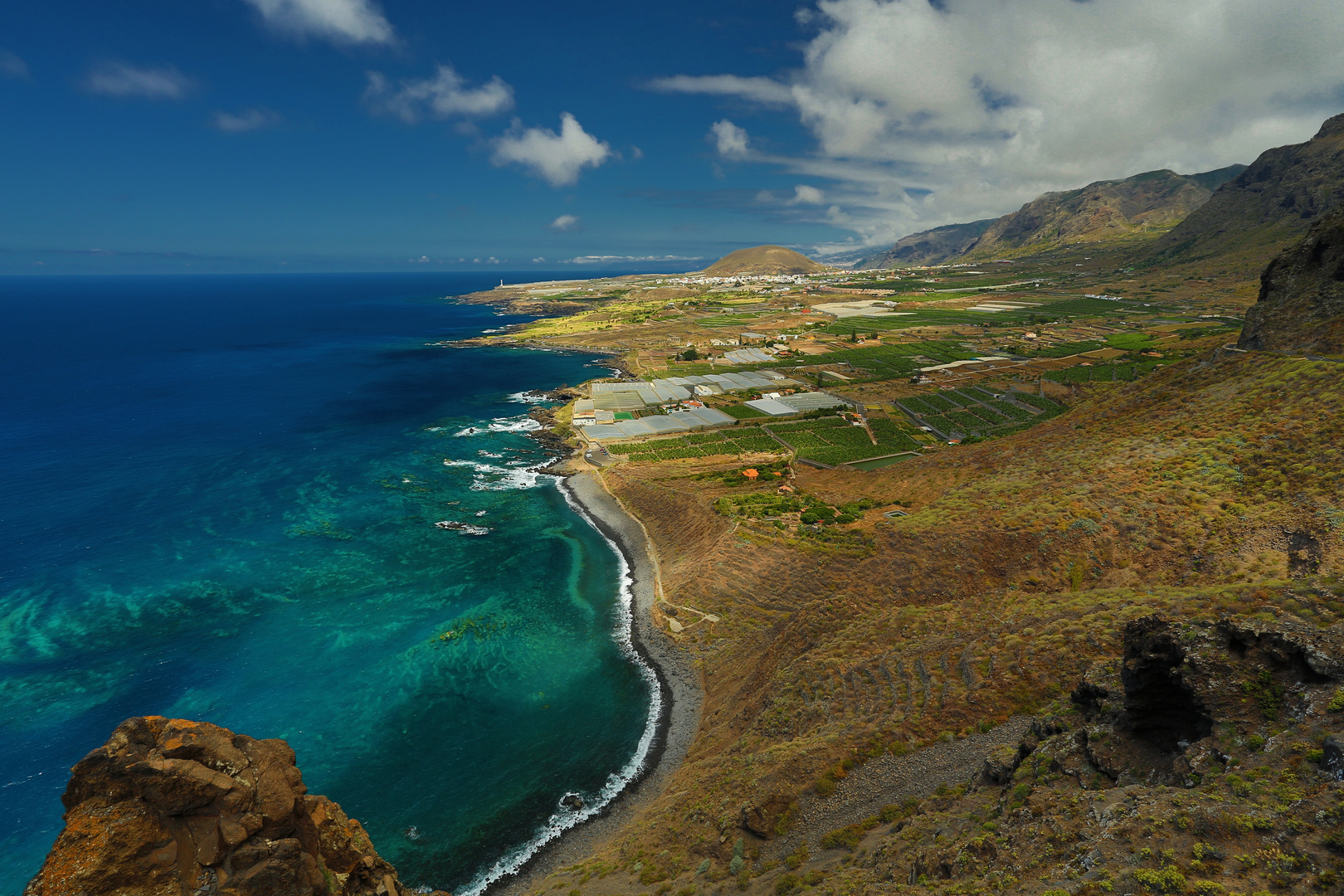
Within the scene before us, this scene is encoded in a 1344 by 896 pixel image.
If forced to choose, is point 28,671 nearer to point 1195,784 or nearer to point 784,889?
point 784,889

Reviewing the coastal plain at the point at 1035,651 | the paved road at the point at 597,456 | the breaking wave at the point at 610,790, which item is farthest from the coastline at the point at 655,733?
the paved road at the point at 597,456

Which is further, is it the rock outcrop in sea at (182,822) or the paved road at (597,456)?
the paved road at (597,456)

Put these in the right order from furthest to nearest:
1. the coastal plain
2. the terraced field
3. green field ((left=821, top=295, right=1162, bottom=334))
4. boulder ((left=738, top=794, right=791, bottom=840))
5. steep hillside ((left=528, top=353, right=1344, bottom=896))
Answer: green field ((left=821, top=295, right=1162, bottom=334)) < the terraced field < boulder ((left=738, top=794, right=791, bottom=840)) < the coastal plain < steep hillside ((left=528, top=353, right=1344, bottom=896))

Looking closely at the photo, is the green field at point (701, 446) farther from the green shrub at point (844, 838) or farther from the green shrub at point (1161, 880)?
the green shrub at point (1161, 880)

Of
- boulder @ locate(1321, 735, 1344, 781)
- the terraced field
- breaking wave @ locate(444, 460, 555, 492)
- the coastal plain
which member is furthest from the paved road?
boulder @ locate(1321, 735, 1344, 781)

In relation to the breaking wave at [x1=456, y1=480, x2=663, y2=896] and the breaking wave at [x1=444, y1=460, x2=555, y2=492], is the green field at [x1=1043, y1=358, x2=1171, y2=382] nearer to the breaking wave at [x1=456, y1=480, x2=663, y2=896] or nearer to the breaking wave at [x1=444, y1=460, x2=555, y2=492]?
the breaking wave at [x1=444, y1=460, x2=555, y2=492]
